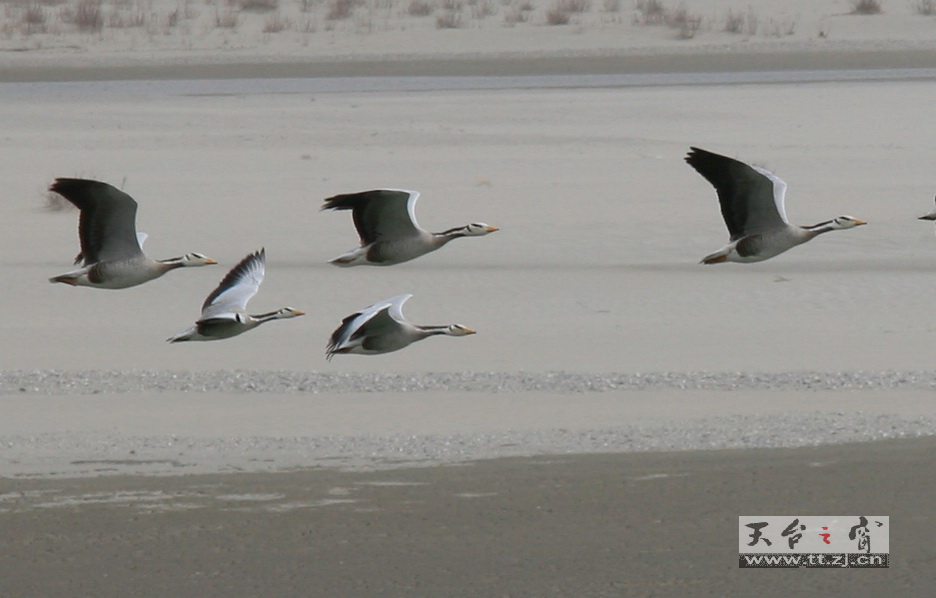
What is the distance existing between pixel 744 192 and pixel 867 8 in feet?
101

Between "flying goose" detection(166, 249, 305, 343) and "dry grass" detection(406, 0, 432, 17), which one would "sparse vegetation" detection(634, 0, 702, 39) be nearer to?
"dry grass" detection(406, 0, 432, 17)

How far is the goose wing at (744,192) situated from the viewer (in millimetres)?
8119

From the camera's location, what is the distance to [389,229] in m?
8.05

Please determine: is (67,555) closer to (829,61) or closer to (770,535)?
(770,535)

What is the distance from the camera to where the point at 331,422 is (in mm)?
12547

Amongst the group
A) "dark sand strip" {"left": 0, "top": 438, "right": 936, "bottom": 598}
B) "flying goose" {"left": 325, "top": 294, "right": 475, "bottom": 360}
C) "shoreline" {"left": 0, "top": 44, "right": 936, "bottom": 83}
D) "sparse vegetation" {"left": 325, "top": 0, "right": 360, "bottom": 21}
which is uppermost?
"flying goose" {"left": 325, "top": 294, "right": 475, "bottom": 360}

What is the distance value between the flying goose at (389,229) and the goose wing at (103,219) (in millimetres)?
877

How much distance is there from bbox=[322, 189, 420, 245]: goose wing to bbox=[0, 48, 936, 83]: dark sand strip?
2497 cm

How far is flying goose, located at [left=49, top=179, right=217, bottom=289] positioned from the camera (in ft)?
25.9

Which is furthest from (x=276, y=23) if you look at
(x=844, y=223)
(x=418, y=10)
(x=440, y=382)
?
(x=844, y=223)

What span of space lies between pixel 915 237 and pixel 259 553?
10.5 metres

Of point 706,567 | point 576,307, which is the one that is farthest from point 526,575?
point 576,307

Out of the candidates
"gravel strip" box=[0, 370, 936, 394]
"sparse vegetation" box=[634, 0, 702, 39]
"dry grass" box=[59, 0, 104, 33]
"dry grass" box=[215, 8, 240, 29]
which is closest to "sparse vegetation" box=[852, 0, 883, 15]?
"sparse vegetation" box=[634, 0, 702, 39]

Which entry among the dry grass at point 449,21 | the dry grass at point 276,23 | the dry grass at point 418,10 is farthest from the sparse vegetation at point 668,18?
the dry grass at point 276,23
